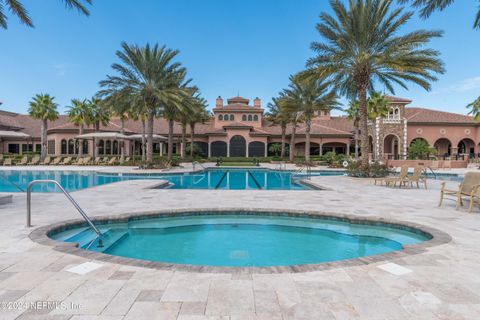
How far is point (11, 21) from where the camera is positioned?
1016 centimetres

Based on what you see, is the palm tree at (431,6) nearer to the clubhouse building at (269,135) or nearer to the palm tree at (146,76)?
the palm tree at (146,76)

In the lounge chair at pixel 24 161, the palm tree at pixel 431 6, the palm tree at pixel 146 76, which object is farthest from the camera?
the lounge chair at pixel 24 161

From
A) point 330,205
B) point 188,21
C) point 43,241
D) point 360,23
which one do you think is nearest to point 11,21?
point 43,241

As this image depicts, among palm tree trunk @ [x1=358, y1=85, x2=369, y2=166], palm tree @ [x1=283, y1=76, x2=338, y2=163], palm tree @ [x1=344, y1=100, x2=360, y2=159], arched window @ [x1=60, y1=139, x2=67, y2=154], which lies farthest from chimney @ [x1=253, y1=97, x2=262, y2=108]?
palm tree trunk @ [x1=358, y1=85, x2=369, y2=166]

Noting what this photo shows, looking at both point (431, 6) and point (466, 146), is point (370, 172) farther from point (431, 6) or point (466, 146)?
point (466, 146)

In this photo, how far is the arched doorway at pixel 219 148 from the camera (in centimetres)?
4106

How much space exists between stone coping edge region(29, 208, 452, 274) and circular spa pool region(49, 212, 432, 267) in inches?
2.4

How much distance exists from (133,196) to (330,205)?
6.51 m

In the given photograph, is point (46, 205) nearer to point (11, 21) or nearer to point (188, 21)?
Result: point (11, 21)

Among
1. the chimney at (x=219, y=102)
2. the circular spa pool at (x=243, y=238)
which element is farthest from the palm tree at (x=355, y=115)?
the circular spa pool at (x=243, y=238)

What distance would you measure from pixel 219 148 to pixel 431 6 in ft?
103

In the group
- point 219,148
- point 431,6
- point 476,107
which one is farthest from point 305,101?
point 476,107

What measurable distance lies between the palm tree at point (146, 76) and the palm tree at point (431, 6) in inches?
Result: 618

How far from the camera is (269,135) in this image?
135 feet
